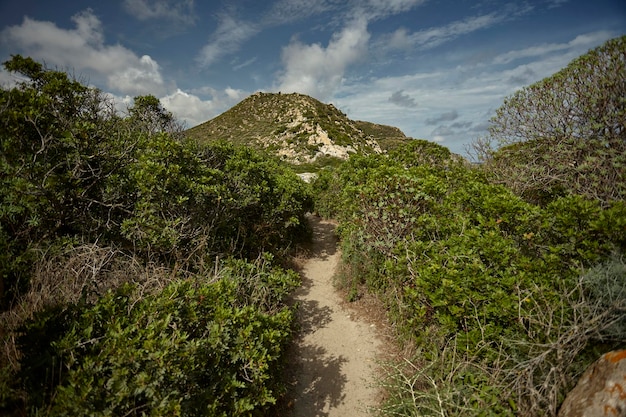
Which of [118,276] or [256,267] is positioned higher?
[118,276]

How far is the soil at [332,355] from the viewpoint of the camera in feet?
16.1

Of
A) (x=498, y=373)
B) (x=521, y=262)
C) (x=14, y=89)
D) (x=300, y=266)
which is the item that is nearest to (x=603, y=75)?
(x=521, y=262)

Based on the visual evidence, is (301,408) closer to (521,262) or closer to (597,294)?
(521,262)

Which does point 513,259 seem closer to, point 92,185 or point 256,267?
point 256,267

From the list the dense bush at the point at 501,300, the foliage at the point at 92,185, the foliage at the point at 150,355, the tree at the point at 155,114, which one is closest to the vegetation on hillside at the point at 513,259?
the dense bush at the point at 501,300

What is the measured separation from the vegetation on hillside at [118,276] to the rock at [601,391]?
339 centimetres

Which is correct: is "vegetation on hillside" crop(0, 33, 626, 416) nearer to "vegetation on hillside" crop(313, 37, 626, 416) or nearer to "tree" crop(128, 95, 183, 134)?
"vegetation on hillside" crop(313, 37, 626, 416)

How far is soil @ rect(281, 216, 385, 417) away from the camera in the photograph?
4895 millimetres

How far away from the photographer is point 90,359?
9.10 ft

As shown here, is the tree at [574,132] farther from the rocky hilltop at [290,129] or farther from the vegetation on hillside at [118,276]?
the rocky hilltop at [290,129]

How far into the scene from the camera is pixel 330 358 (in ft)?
19.5

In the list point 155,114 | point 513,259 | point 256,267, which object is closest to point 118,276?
point 256,267

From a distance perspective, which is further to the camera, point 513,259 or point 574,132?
point 574,132

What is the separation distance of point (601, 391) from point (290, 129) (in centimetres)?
3283
